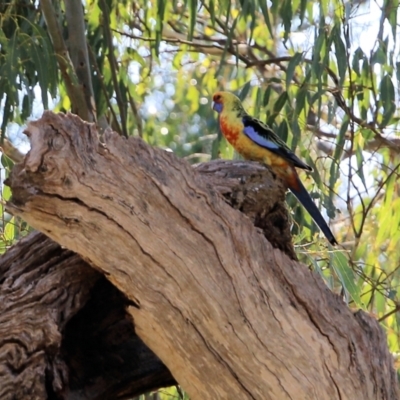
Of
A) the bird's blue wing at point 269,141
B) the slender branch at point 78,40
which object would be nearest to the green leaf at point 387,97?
the bird's blue wing at point 269,141

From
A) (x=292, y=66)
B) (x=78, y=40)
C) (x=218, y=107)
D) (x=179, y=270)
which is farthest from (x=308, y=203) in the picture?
(x=78, y=40)

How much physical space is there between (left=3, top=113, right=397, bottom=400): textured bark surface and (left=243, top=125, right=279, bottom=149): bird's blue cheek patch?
0.92m

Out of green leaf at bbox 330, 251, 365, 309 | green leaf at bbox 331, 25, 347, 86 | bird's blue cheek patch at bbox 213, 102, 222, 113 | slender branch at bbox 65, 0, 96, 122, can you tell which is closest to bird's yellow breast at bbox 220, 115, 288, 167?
bird's blue cheek patch at bbox 213, 102, 222, 113

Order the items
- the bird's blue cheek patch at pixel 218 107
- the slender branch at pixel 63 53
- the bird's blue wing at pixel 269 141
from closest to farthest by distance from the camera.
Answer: the bird's blue wing at pixel 269 141 < the bird's blue cheek patch at pixel 218 107 < the slender branch at pixel 63 53

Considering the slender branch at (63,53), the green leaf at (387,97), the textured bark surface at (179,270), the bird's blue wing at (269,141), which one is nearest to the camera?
the textured bark surface at (179,270)

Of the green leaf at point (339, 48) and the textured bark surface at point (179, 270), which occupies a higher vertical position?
the green leaf at point (339, 48)

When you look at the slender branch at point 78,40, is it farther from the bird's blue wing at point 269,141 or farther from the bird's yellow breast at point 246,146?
the bird's blue wing at point 269,141

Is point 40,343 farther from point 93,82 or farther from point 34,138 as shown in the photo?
point 93,82

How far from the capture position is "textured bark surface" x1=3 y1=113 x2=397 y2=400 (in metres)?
2.22

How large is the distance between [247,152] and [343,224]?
236cm

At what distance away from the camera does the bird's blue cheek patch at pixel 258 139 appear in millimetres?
3241

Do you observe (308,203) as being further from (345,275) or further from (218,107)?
(218,107)

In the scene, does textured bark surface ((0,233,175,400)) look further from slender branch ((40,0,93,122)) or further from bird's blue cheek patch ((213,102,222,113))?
slender branch ((40,0,93,122))

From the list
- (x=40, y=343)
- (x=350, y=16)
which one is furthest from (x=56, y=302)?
(x=350, y=16)
